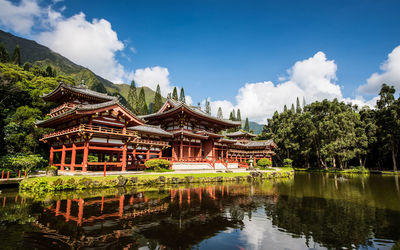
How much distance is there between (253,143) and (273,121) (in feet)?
69.7

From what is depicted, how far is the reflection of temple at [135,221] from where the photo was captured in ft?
22.3

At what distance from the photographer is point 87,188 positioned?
16.6 metres

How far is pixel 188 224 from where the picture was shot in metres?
8.52

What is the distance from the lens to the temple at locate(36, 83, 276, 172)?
21906 millimetres

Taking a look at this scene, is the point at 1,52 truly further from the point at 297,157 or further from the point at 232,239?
the point at 297,157

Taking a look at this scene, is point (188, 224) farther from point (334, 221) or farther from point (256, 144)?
point (256, 144)

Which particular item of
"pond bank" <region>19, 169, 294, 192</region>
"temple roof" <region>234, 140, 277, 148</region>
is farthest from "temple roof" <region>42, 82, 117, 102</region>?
"temple roof" <region>234, 140, 277, 148</region>

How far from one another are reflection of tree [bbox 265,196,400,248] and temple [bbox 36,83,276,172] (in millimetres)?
14691

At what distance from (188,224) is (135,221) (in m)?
2.22

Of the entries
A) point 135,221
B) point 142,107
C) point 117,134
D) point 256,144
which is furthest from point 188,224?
point 142,107

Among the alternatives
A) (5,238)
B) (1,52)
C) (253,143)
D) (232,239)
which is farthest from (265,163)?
(1,52)

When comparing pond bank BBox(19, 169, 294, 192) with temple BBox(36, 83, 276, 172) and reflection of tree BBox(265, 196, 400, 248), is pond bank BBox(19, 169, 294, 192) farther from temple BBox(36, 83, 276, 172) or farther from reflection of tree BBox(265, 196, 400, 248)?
reflection of tree BBox(265, 196, 400, 248)

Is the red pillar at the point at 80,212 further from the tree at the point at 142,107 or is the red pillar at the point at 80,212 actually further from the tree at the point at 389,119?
the tree at the point at 142,107

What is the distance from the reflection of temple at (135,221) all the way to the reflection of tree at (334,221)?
2336 mm
